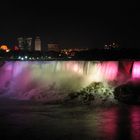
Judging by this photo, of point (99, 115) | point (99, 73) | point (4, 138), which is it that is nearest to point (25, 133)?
point (4, 138)

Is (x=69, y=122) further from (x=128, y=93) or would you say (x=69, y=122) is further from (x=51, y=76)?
(x=51, y=76)

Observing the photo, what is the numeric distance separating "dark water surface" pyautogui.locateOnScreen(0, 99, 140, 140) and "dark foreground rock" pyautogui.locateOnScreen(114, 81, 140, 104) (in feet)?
6.43

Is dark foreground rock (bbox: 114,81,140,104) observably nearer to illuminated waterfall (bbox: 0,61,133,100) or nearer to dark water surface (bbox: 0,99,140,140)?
dark water surface (bbox: 0,99,140,140)

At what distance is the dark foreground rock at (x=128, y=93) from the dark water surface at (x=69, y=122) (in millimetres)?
1960

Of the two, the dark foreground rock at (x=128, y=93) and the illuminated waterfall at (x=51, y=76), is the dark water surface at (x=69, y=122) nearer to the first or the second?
the dark foreground rock at (x=128, y=93)

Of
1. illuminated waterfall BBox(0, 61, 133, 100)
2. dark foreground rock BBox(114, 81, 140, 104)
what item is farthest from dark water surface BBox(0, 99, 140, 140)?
illuminated waterfall BBox(0, 61, 133, 100)

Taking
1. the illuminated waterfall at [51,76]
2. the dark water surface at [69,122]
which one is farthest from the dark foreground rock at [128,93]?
the illuminated waterfall at [51,76]

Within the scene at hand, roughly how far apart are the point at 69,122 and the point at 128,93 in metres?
9.72

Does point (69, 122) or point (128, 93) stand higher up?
point (128, 93)

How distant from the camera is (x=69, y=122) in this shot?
24.5m

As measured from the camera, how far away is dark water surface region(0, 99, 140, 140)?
69.8 ft

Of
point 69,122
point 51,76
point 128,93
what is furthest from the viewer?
point 51,76

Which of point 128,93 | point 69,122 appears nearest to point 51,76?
point 128,93

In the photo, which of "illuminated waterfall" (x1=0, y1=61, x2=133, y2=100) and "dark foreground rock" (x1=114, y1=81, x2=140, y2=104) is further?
"illuminated waterfall" (x1=0, y1=61, x2=133, y2=100)
